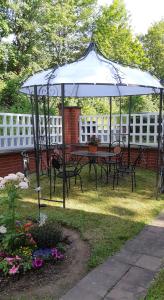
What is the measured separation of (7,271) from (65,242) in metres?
0.81

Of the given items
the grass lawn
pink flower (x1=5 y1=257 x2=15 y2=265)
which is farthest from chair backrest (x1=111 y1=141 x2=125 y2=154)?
pink flower (x1=5 y1=257 x2=15 y2=265)

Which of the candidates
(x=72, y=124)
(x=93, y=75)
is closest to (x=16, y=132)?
(x=72, y=124)

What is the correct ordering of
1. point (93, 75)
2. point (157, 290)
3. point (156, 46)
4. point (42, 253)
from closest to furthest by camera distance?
point (157, 290) < point (42, 253) < point (93, 75) < point (156, 46)

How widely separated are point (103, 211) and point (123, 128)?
4.56 metres

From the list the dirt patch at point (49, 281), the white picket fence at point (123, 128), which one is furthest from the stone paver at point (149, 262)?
the white picket fence at point (123, 128)

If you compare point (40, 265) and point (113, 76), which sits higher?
point (113, 76)

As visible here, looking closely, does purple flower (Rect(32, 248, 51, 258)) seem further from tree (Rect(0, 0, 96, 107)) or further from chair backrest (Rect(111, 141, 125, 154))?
tree (Rect(0, 0, 96, 107))

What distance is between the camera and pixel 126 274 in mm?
2641

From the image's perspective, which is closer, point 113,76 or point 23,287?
point 23,287

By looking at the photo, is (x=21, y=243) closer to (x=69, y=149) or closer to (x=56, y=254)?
(x=56, y=254)

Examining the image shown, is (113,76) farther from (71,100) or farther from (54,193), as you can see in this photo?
(71,100)

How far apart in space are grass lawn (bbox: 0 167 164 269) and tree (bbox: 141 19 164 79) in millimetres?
24521

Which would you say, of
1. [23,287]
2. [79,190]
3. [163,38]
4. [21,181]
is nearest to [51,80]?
[21,181]

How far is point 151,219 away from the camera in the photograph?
162 inches
